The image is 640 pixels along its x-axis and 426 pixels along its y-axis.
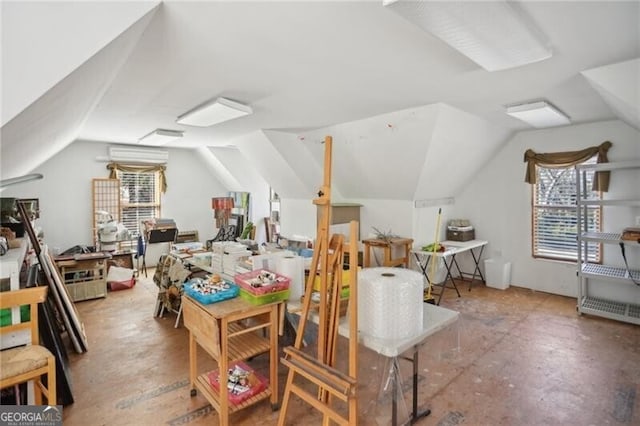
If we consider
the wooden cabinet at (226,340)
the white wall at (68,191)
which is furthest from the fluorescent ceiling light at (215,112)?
the white wall at (68,191)

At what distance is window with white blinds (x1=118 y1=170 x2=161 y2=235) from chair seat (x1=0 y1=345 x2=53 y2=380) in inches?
213

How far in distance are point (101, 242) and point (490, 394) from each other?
614 cm

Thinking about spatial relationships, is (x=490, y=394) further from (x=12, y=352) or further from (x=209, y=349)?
(x=12, y=352)

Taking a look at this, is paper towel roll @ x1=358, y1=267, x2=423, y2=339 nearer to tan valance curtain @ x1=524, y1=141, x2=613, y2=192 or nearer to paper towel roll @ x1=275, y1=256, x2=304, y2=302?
paper towel roll @ x1=275, y1=256, x2=304, y2=302

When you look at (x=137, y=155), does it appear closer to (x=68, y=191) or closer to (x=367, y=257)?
(x=68, y=191)

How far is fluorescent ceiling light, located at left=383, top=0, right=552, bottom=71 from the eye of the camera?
1.71 meters

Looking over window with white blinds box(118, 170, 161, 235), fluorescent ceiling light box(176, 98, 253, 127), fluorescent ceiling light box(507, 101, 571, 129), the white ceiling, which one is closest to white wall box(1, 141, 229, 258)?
window with white blinds box(118, 170, 161, 235)

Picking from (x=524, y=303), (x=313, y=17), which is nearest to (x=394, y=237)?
(x=524, y=303)

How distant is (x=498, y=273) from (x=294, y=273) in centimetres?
411

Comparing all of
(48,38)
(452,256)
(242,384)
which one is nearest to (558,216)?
(452,256)

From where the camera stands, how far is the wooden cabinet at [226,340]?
7.03 feet

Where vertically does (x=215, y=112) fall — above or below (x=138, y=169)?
above

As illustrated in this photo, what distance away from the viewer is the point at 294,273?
8.45 feet

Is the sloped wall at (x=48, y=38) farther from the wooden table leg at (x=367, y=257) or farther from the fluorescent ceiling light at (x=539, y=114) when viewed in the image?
the wooden table leg at (x=367, y=257)
